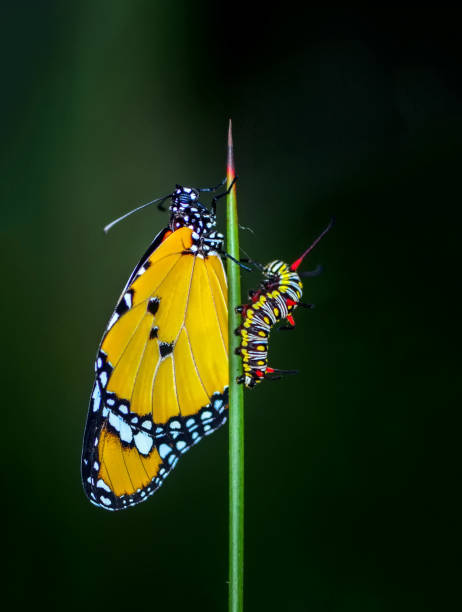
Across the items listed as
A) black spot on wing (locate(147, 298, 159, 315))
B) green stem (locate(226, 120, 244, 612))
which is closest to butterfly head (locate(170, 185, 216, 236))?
black spot on wing (locate(147, 298, 159, 315))

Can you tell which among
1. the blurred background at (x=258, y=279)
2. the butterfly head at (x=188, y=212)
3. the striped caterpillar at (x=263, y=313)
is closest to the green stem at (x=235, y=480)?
the striped caterpillar at (x=263, y=313)

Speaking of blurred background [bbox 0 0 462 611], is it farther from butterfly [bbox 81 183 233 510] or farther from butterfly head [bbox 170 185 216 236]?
butterfly head [bbox 170 185 216 236]

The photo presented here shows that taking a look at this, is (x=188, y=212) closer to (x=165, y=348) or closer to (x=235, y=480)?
(x=165, y=348)

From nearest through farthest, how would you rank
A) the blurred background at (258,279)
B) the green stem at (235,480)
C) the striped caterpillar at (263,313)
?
the green stem at (235,480) < the striped caterpillar at (263,313) < the blurred background at (258,279)

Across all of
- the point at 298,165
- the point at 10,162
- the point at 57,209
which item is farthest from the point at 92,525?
the point at 298,165

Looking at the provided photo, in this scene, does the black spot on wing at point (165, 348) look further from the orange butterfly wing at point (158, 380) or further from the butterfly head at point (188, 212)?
the butterfly head at point (188, 212)

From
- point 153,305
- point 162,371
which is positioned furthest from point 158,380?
point 153,305
